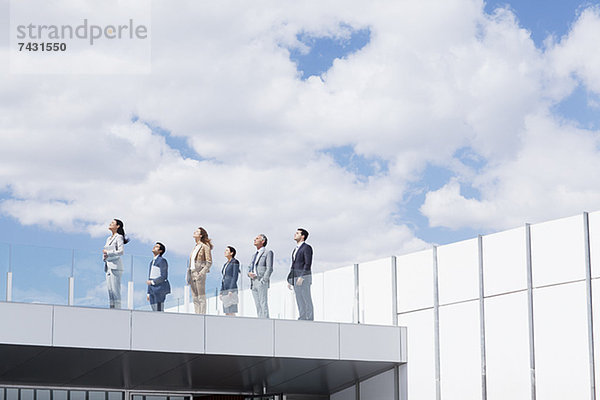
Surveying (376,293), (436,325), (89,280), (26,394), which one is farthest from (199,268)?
(26,394)

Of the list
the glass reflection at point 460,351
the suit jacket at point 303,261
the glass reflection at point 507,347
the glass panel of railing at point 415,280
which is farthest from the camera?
the glass panel of railing at point 415,280

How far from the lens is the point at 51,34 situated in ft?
111

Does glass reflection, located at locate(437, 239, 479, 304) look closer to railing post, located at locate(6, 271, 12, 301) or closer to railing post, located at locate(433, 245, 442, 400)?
railing post, located at locate(433, 245, 442, 400)

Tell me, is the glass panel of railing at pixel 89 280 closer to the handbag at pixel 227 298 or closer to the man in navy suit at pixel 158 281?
the man in navy suit at pixel 158 281

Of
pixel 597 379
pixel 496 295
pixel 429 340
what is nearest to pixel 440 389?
pixel 429 340

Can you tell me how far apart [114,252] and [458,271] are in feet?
23.5

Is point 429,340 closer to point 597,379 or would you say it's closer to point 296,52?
point 597,379

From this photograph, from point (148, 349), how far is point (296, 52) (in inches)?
828

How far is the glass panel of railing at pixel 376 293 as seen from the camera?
2219cm

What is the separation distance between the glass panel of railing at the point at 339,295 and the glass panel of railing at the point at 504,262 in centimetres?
349

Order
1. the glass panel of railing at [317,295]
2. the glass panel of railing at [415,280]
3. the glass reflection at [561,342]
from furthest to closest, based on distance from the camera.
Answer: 1. the glass panel of railing at [415,280]
2. the glass panel of railing at [317,295]
3. the glass reflection at [561,342]

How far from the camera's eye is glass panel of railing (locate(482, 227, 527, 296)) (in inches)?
750

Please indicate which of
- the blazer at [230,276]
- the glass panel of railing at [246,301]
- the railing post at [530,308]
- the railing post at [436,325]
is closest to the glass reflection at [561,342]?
the railing post at [530,308]

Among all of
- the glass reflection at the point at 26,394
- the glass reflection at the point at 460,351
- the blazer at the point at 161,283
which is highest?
the blazer at the point at 161,283
